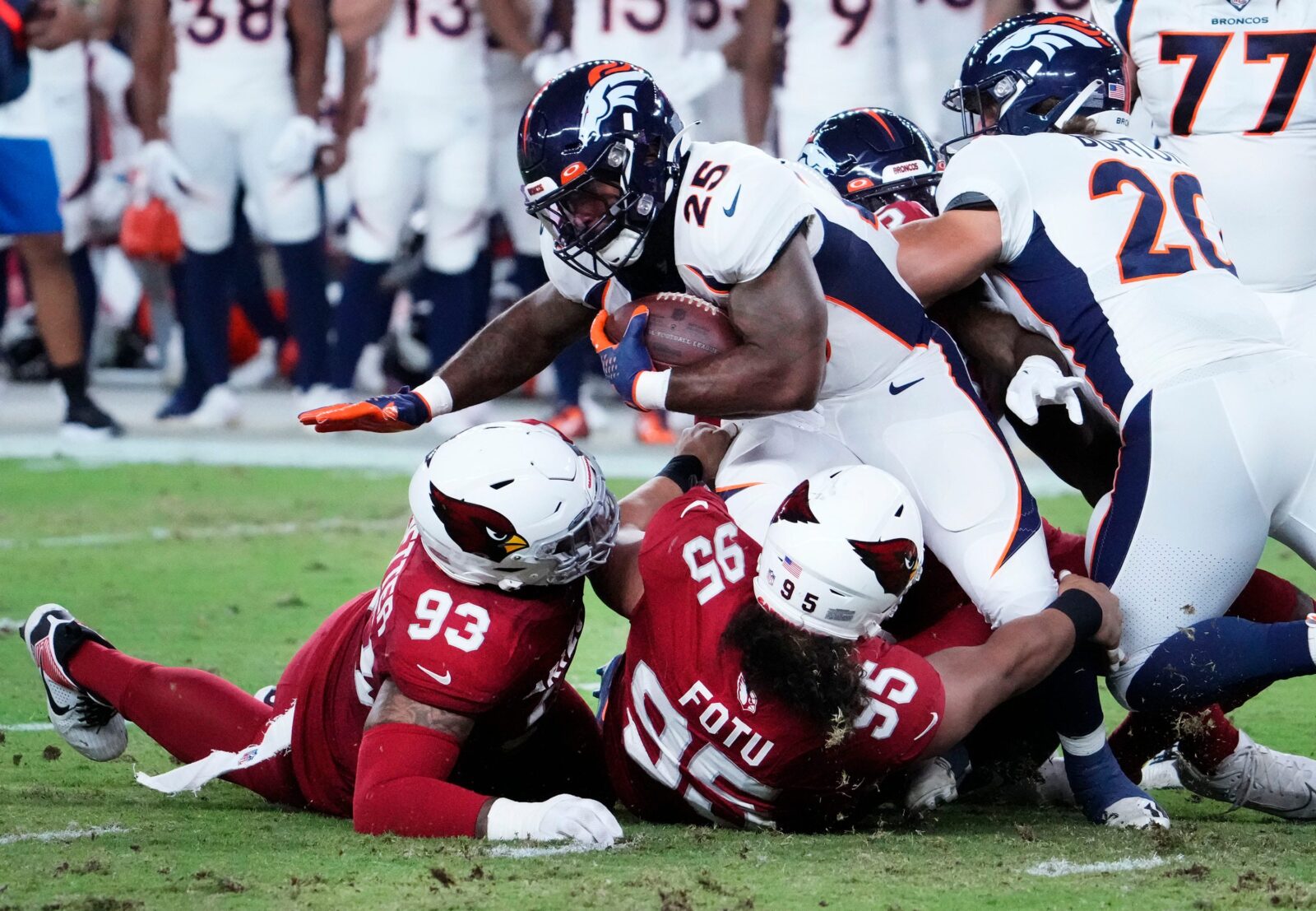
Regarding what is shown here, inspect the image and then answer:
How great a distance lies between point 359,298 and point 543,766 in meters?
5.89

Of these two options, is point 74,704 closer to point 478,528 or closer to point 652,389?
point 478,528

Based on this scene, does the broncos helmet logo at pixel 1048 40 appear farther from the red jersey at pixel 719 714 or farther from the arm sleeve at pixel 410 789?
the arm sleeve at pixel 410 789

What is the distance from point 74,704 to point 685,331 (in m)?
1.55

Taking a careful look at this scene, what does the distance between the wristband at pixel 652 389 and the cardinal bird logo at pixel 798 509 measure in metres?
0.37

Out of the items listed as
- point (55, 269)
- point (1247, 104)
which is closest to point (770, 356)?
point (1247, 104)

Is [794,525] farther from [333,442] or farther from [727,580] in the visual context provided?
[333,442]

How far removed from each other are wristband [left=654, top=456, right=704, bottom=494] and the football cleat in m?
1.29

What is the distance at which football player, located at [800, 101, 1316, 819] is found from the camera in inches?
142

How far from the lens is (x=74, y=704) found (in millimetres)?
3805

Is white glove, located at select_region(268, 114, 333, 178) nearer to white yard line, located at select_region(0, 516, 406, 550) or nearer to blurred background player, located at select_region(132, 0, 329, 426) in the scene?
blurred background player, located at select_region(132, 0, 329, 426)

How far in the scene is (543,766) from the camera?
11.9 ft

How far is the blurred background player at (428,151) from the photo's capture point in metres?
8.90

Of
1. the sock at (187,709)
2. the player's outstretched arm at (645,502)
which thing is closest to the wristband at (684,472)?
the player's outstretched arm at (645,502)

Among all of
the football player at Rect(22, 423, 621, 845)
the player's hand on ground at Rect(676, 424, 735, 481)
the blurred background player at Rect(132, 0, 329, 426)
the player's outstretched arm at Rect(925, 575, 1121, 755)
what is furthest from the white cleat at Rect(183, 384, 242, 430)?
the player's outstretched arm at Rect(925, 575, 1121, 755)
